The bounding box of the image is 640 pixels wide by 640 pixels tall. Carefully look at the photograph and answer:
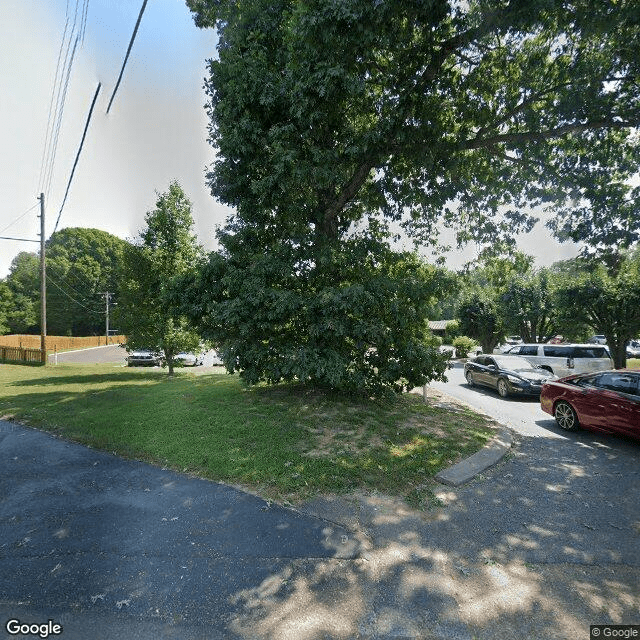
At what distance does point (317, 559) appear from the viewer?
3.16m

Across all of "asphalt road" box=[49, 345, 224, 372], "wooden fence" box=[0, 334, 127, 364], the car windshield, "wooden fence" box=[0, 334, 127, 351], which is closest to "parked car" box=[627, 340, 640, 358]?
the car windshield

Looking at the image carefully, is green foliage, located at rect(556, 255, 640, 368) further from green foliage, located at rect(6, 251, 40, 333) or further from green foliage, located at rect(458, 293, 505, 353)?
green foliage, located at rect(6, 251, 40, 333)

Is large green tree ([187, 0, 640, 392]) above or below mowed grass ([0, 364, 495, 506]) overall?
above

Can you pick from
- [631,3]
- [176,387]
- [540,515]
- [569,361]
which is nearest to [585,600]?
[540,515]

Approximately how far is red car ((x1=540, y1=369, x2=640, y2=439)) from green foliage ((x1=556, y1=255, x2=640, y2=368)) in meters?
12.4

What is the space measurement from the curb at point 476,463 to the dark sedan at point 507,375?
5266 mm

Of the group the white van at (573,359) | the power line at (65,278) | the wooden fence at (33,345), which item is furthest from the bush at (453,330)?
the power line at (65,278)

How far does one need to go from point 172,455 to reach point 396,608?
400 centimetres

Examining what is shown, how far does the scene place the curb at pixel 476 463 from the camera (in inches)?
188

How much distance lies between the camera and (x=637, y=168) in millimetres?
8688

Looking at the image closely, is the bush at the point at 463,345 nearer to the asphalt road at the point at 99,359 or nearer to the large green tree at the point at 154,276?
the asphalt road at the point at 99,359

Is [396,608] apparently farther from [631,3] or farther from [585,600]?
[631,3]

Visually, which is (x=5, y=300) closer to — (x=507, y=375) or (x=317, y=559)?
(x=507, y=375)

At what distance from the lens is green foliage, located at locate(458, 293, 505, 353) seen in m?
29.5
